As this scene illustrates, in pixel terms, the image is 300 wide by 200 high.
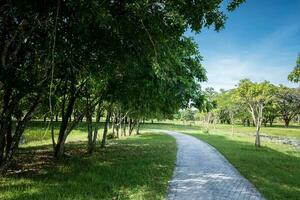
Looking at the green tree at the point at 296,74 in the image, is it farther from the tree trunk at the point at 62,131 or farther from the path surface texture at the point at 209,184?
the tree trunk at the point at 62,131

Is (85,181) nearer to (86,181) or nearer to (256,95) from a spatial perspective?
(86,181)

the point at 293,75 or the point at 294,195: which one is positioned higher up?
the point at 293,75

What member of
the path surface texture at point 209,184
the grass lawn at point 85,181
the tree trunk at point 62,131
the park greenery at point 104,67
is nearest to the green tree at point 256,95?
the park greenery at point 104,67

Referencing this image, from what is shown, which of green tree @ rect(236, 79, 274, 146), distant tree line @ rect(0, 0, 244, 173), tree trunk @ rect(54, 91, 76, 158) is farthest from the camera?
green tree @ rect(236, 79, 274, 146)

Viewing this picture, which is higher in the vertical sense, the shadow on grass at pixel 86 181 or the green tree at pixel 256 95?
the green tree at pixel 256 95

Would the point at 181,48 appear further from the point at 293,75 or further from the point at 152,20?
the point at 293,75

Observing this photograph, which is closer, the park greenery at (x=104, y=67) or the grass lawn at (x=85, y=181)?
the park greenery at (x=104, y=67)

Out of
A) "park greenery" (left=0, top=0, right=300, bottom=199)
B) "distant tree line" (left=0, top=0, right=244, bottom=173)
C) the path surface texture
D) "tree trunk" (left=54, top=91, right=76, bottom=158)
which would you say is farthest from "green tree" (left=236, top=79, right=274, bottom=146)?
"tree trunk" (left=54, top=91, right=76, bottom=158)

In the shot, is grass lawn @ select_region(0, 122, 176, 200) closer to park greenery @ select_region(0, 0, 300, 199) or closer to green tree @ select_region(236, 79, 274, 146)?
park greenery @ select_region(0, 0, 300, 199)

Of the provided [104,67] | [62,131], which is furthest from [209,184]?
[62,131]

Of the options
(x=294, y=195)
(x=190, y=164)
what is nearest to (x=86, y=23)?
(x=294, y=195)

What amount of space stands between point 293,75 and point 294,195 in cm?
560

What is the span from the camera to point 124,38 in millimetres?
7855

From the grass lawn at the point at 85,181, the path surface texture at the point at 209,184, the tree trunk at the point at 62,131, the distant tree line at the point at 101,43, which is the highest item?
the distant tree line at the point at 101,43
